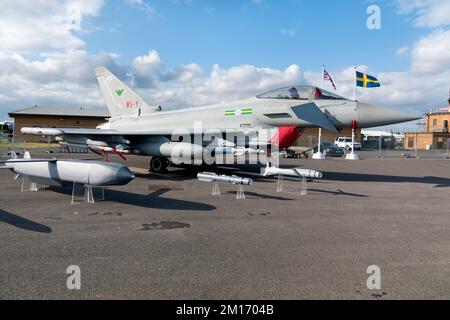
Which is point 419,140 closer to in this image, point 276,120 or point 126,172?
point 276,120

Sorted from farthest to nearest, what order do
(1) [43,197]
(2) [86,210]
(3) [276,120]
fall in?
(3) [276,120], (1) [43,197], (2) [86,210]

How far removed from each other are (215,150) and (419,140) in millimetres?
62584

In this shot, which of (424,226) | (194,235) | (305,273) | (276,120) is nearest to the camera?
(305,273)

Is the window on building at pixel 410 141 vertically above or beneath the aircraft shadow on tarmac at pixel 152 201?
above

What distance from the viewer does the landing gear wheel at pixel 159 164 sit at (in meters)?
13.4

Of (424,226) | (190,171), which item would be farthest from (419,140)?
(424,226)

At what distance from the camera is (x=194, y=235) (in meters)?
5.23

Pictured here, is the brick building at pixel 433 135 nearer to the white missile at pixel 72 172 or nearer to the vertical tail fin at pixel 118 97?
the vertical tail fin at pixel 118 97

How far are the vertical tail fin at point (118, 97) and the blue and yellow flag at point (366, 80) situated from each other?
48.6 ft

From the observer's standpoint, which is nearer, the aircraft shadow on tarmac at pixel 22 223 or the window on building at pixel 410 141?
the aircraft shadow on tarmac at pixel 22 223

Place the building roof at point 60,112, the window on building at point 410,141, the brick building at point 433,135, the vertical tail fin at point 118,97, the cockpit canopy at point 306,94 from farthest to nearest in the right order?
the window on building at point 410,141 → the brick building at point 433,135 → the building roof at point 60,112 → the vertical tail fin at point 118,97 → the cockpit canopy at point 306,94

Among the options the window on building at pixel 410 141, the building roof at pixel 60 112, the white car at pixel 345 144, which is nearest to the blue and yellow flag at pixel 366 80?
the white car at pixel 345 144
